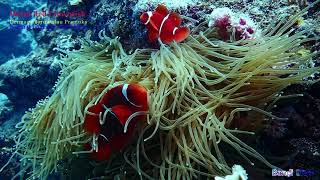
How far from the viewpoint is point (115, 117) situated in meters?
2.46

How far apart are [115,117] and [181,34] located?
2.92ft

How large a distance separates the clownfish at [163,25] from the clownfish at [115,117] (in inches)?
23.9

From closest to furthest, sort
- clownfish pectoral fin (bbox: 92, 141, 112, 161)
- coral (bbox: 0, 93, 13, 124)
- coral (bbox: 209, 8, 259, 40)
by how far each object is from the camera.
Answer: clownfish pectoral fin (bbox: 92, 141, 112, 161) → coral (bbox: 209, 8, 259, 40) → coral (bbox: 0, 93, 13, 124)

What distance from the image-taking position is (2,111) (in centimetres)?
689

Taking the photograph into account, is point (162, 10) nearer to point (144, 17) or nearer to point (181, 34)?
point (144, 17)

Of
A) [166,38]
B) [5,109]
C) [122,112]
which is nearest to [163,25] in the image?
[166,38]

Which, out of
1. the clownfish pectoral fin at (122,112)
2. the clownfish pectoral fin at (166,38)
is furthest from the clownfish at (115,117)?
the clownfish pectoral fin at (166,38)

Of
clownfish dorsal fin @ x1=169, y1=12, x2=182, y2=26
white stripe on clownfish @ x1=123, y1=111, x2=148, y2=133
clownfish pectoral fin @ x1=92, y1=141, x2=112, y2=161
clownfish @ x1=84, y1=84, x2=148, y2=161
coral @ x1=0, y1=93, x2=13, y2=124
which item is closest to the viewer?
white stripe on clownfish @ x1=123, y1=111, x2=148, y2=133

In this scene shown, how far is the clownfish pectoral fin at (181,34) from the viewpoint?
8.89ft

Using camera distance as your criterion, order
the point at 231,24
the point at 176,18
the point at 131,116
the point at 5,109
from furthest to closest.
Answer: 1. the point at 5,109
2. the point at 176,18
3. the point at 231,24
4. the point at 131,116

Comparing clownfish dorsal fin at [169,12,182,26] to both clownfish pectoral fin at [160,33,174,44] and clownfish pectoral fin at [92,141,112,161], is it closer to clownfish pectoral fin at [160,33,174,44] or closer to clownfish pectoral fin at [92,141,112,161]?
clownfish pectoral fin at [160,33,174,44]

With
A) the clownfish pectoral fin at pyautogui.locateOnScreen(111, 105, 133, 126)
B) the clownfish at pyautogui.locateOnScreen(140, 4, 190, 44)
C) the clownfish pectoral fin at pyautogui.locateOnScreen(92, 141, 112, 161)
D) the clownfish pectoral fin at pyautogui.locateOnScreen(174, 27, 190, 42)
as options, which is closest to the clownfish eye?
the clownfish at pyautogui.locateOnScreen(140, 4, 190, 44)

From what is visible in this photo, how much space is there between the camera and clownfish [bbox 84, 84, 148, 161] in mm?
2383

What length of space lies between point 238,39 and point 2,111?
584 centimetres
